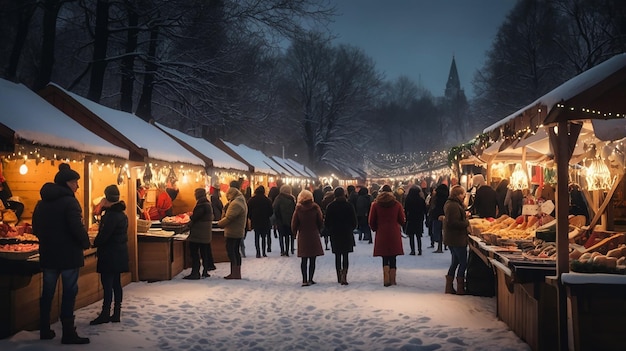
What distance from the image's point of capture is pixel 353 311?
846cm

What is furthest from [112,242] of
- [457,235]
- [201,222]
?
[457,235]

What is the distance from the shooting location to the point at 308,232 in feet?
35.6

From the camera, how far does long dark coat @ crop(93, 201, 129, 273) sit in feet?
24.3

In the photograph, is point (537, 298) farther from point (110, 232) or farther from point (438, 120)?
point (438, 120)

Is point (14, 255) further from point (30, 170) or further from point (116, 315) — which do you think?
point (30, 170)

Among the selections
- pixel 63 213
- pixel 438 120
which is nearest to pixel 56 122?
pixel 63 213

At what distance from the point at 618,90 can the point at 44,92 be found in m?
8.69

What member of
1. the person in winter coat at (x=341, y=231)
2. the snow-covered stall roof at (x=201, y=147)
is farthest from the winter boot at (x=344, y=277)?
the snow-covered stall roof at (x=201, y=147)

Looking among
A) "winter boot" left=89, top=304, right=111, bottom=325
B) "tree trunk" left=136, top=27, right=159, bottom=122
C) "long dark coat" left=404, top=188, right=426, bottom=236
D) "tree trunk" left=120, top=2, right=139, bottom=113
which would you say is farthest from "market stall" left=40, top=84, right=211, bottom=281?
"tree trunk" left=136, top=27, right=159, bottom=122

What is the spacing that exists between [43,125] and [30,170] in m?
3.31

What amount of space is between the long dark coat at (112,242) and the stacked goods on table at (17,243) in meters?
0.83

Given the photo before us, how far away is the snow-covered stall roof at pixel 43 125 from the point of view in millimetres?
7359

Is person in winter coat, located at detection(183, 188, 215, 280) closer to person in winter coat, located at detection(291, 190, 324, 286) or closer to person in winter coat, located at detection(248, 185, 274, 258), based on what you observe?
person in winter coat, located at detection(291, 190, 324, 286)

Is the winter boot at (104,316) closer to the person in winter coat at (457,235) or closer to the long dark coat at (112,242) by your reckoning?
the long dark coat at (112,242)
